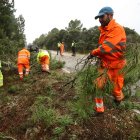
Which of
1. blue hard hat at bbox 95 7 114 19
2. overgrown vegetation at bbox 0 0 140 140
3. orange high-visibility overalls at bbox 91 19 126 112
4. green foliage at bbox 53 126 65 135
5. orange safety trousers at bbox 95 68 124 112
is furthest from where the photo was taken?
green foliage at bbox 53 126 65 135

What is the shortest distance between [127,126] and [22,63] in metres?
5.97

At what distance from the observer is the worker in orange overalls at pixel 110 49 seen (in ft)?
18.6

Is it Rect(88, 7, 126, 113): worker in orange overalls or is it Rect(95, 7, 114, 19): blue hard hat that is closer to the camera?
Rect(88, 7, 126, 113): worker in orange overalls

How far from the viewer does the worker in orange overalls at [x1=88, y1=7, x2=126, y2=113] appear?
5680 millimetres

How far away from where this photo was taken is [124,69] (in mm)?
5672

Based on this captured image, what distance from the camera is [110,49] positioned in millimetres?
5703

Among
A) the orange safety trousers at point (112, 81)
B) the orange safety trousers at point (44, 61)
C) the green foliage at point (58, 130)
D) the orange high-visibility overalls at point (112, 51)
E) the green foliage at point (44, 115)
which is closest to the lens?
the orange safety trousers at point (112, 81)

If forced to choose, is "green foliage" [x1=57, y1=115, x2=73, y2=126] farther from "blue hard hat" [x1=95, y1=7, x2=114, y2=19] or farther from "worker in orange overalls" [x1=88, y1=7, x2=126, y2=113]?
"blue hard hat" [x1=95, y1=7, x2=114, y2=19]

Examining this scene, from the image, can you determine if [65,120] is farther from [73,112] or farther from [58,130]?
[73,112]

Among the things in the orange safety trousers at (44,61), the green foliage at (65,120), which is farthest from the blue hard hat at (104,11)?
the orange safety trousers at (44,61)

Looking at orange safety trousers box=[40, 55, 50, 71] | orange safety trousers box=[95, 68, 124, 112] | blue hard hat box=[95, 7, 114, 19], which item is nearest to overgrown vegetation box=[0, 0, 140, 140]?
orange safety trousers box=[95, 68, 124, 112]

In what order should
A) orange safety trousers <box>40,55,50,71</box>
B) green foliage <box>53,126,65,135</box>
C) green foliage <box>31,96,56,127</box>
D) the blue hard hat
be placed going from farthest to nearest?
orange safety trousers <box>40,55,50,71</box> < green foliage <box>31,96,56,127</box> < green foliage <box>53,126,65,135</box> < the blue hard hat

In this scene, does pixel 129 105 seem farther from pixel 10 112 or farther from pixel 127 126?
pixel 10 112

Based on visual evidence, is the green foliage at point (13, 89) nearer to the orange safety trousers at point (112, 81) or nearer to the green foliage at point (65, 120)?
the green foliage at point (65, 120)
